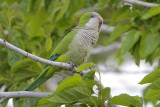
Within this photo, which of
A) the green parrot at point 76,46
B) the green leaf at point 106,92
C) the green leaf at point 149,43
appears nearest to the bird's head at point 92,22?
the green parrot at point 76,46

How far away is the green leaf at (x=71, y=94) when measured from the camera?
2.09 m

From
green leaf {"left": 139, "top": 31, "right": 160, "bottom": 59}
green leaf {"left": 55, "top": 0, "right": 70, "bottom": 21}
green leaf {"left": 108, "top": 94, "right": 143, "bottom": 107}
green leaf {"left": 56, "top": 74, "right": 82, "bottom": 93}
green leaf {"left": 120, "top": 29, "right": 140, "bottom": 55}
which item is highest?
green leaf {"left": 55, "top": 0, "right": 70, "bottom": 21}

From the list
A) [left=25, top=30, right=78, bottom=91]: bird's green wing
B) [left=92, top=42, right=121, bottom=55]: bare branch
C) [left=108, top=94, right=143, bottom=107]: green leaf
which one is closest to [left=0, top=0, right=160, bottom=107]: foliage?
[left=108, top=94, right=143, bottom=107]: green leaf

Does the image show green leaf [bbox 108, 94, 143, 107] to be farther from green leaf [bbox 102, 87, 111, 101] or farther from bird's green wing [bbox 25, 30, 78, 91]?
bird's green wing [bbox 25, 30, 78, 91]

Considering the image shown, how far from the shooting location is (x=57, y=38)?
4.80 meters

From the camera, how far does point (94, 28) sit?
342 centimetres

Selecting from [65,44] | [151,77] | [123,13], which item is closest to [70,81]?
[151,77]

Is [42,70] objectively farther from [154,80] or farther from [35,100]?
[154,80]

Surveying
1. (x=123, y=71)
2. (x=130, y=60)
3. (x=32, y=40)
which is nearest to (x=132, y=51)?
(x=32, y=40)

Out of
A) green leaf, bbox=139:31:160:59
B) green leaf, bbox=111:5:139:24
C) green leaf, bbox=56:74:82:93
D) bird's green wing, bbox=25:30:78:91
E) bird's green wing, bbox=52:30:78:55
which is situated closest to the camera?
green leaf, bbox=56:74:82:93

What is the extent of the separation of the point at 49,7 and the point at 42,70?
874 mm

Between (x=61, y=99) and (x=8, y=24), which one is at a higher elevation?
(x=8, y=24)

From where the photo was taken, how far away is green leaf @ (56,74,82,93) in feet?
6.56

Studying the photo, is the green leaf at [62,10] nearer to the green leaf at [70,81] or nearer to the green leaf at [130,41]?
the green leaf at [130,41]
